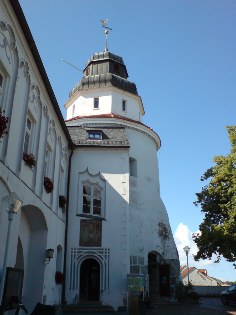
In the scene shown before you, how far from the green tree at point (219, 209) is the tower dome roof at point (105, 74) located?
896 centimetres

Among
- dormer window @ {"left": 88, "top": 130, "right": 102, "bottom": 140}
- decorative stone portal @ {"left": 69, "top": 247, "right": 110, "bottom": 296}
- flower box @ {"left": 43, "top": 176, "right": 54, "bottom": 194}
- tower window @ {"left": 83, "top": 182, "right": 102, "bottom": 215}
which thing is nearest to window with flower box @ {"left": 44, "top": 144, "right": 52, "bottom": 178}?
A: flower box @ {"left": 43, "top": 176, "right": 54, "bottom": 194}

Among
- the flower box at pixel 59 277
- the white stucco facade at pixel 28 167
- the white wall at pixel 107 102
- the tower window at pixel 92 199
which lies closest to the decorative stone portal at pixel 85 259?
the white stucco facade at pixel 28 167

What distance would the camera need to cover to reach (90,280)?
18984mm

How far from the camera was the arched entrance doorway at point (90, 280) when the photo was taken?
60.5ft

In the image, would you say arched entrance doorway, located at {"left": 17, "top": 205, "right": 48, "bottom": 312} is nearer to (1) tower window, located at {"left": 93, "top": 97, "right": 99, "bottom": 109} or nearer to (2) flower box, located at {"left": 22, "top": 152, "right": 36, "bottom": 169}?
(2) flower box, located at {"left": 22, "top": 152, "right": 36, "bottom": 169}

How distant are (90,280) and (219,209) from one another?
9.60 metres

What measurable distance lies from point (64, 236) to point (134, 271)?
174 inches

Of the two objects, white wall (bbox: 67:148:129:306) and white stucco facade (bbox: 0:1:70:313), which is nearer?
white stucco facade (bbox: 0:1:70:313)

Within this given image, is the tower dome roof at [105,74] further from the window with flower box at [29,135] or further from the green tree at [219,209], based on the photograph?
the window with flower box at [29,135]

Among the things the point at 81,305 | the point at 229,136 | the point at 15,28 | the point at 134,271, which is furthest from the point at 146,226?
the point at 15,28

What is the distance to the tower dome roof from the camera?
2745cm

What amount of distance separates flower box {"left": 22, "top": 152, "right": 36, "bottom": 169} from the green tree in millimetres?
13287

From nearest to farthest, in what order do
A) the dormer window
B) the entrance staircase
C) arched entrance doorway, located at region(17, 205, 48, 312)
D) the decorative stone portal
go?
1. arched entrance doorway, located at region(17, 205, 48, 312)
2. the entrance staircase
3. the decorative stone portal
4. the dormer window

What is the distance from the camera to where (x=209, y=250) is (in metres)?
22.0
